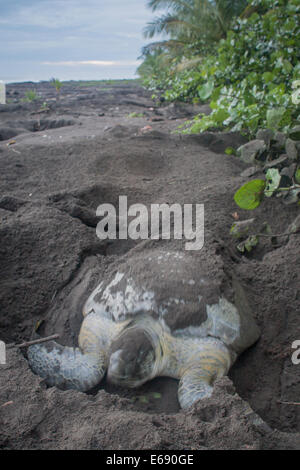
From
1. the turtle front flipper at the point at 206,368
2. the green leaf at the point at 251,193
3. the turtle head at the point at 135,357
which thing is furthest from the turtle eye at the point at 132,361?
the green leaf at the point at 251,193

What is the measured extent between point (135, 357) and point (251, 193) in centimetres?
94

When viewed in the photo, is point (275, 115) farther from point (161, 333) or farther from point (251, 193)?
point (161, 333)

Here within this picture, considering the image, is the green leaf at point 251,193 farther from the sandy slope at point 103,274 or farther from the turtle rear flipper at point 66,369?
the turtle rear flipper at point 66,369

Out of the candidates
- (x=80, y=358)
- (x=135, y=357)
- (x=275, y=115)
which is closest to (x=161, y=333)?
(x=135, y=357)

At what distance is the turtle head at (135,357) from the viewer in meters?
1.36

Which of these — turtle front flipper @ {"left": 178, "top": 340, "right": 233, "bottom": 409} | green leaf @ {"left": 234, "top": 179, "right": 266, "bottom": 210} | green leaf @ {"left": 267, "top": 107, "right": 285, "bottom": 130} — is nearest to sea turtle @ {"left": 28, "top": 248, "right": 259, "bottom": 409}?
turtle front flipper @ {"left": 178, "top": 340, "right": 233, "bottom": 409}

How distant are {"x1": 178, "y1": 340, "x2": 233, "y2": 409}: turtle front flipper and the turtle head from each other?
0.12 meters

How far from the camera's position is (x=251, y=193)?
1826 millimetres

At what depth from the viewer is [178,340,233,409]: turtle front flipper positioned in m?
1.32

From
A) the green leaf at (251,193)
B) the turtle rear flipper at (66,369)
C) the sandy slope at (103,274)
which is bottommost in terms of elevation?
the turtle rear flipper at (66,369)

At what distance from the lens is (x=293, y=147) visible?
1.94 m

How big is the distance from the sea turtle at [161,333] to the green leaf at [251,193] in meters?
0.39

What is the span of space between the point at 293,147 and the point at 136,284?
1087mm
